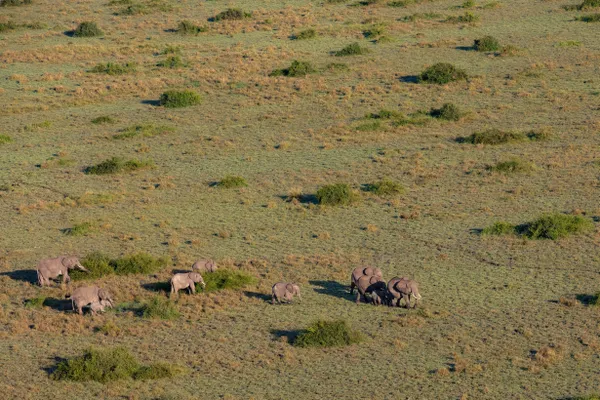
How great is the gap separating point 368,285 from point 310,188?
1286 centimetres

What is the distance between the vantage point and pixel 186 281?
1248 inches

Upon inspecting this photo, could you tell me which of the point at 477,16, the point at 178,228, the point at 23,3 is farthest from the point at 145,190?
the point at 23,3

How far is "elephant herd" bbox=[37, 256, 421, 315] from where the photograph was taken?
99.5 feet

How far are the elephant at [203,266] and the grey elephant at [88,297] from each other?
3.37 metres

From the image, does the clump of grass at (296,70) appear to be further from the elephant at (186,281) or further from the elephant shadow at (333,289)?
the elephant at (186,281)

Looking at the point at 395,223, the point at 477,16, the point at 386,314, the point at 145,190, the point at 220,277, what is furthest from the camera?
the point at 477,16

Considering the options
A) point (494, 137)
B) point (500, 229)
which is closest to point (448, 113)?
point (494, 137)

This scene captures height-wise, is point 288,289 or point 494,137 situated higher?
point 288,289

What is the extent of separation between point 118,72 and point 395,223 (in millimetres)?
29729

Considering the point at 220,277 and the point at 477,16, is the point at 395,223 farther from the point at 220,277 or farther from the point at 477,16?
the point at 477,16

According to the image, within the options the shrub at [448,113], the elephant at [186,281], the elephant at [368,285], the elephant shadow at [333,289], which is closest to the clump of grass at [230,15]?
the shrub at [448,113]

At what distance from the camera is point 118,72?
63531mm

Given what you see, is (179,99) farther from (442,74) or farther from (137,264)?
(137,264)

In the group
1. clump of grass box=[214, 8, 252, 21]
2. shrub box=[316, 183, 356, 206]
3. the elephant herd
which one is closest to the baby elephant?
the elephant herd
